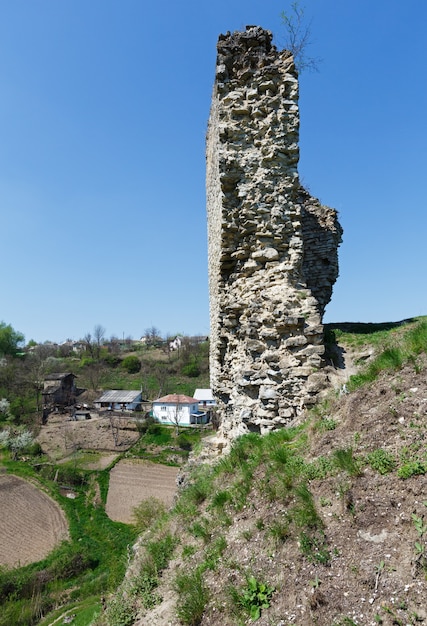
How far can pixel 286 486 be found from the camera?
4160 millimetres

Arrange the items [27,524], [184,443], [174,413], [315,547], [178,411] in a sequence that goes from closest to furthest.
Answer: [315,547] < [27,524] < [184,443] < [178,411] < [174,413]

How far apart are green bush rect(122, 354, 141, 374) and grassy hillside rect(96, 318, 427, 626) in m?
76.7

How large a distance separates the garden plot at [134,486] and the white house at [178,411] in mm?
12902

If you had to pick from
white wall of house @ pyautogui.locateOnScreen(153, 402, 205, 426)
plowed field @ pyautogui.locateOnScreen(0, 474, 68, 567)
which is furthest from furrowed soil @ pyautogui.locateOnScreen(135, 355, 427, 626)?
white wall of house @ pyautogui.locateOnScreen(153, 402, 205, 426)

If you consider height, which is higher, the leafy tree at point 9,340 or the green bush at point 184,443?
the leafy tree at point 9,340

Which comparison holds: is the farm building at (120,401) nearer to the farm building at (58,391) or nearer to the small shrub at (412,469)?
the farm building at (58,391)

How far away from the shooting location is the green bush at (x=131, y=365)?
79.9 meters

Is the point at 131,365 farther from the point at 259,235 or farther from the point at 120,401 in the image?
the point at 259,235

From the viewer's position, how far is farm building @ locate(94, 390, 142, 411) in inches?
2137

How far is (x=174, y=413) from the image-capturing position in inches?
1967

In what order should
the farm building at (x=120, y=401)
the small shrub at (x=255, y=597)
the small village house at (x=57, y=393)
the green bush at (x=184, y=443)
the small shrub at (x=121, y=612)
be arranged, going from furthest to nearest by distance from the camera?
the small village house at (x=57, y=393), the farm building at (x=120, y=401), the green bush at (x=184, y=443), the small shrub at (x=121, y=612), the small shrub at (x=255, y=597)

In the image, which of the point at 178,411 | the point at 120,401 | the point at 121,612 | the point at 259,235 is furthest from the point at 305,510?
the point at 120,401

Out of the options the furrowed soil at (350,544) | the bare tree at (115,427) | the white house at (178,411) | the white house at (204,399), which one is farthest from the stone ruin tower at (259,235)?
the white house at (204,399)

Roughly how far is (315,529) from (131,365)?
79613 mm
